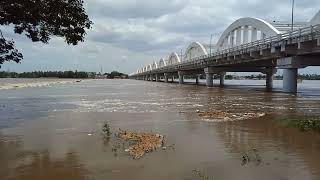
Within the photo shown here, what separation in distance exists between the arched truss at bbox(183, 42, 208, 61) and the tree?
9907cm

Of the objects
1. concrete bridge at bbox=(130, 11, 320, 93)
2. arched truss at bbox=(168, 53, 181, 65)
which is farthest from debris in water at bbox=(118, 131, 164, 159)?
arched truss at bbox=(168, 53, 181, 65)

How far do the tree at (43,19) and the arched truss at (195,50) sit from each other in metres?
99.1

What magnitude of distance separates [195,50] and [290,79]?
264 feet

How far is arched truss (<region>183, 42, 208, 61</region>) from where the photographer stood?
118m

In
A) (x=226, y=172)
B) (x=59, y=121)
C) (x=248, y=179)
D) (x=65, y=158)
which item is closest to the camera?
(x=248, y=179)

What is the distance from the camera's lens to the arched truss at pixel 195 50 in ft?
389

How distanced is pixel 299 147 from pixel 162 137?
4308mm

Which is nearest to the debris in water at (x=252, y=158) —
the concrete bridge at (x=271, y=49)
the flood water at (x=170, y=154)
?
the flood water at (x=170, y=154)

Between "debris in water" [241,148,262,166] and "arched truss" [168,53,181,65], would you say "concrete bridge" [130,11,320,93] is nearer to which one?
"debris in water" [241,148,262,166]

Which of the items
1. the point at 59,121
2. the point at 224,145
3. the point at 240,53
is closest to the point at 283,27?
the point at 240,53

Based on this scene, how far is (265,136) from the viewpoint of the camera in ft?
48.0

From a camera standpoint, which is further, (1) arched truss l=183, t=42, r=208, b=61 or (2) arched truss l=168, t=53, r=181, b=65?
(2) arched truss l=168, t=53, r=181, b=65

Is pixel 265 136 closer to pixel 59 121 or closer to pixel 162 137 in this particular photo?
pixel 162 137

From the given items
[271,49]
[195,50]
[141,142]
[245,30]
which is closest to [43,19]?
[141,142]
